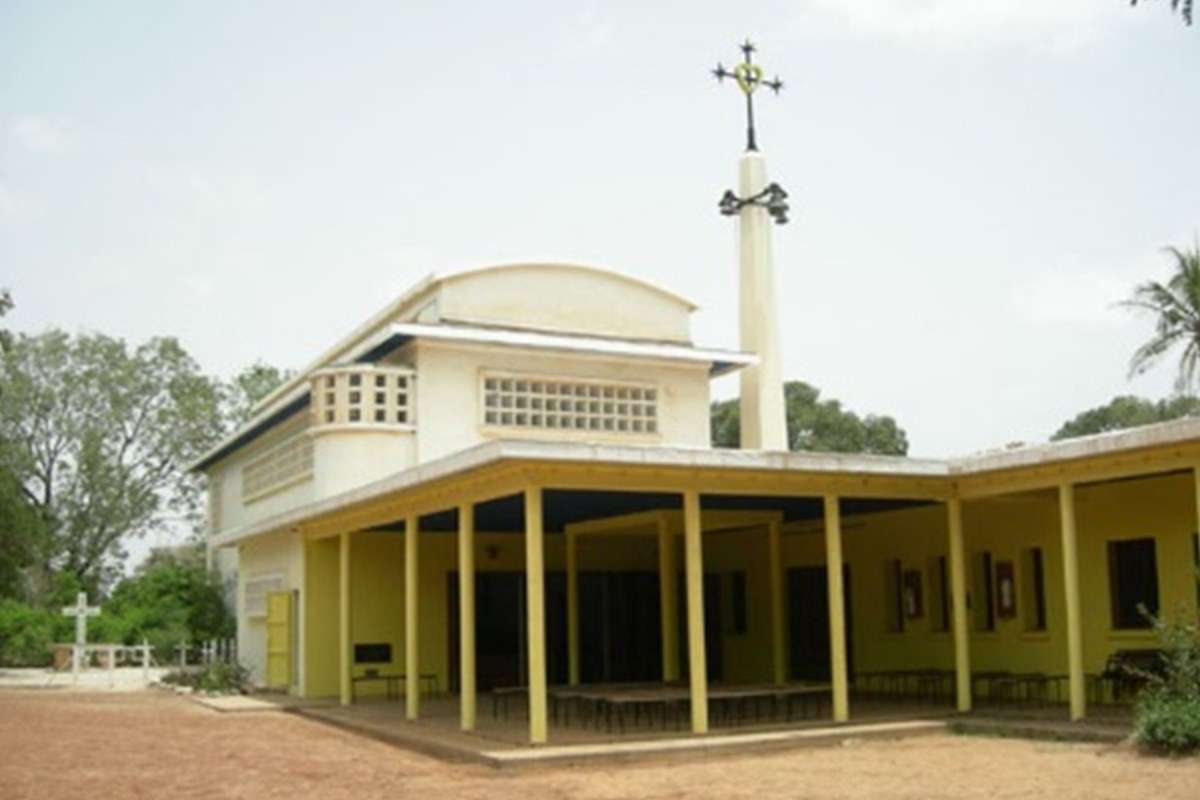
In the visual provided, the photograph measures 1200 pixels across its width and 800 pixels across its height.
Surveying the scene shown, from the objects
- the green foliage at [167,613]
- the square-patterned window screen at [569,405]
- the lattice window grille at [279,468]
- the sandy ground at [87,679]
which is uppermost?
the square-patterned window screen at [569,405]

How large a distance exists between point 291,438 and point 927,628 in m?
11.9

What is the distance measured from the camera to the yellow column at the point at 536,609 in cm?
1314

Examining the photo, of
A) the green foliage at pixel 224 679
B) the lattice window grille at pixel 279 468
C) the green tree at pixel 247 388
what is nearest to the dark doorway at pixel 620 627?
the lattice window grille at pixel 279 468

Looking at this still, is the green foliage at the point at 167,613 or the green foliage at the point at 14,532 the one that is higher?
the green foliage at the point at 14,532

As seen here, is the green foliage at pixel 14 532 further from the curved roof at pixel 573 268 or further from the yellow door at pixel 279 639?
the curved roof at pixel 573 268

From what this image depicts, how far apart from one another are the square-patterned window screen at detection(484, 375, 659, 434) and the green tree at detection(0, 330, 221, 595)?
3125 cm

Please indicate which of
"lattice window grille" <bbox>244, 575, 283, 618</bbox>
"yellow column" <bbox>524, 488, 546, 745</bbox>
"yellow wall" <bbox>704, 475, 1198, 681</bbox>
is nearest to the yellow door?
"lattice window grille" <bbox>244, 575, 283, 618</bbox>

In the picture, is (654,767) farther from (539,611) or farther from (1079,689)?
(1079,689)

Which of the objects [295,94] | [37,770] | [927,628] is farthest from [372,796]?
[927,628]

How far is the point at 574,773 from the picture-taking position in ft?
39.8

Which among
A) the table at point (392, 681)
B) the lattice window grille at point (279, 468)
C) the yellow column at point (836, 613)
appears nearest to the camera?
the yellow column at point (836, 613)

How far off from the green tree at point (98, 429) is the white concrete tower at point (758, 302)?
99.4ft

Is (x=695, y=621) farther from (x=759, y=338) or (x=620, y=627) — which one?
(x=759, y=338)

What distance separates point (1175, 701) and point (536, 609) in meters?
5.75
